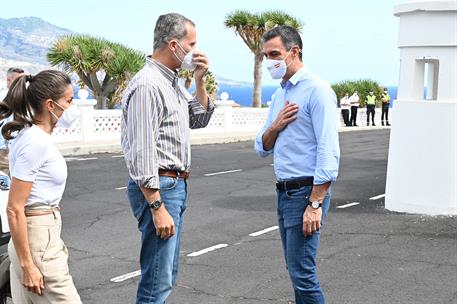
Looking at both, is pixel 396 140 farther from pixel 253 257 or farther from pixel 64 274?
pixel 64 274

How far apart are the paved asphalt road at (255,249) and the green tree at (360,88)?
32.4 metres

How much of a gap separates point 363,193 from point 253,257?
16.6ft

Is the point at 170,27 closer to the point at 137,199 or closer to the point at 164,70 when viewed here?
the point at 164,70

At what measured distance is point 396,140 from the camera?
10.0 meters

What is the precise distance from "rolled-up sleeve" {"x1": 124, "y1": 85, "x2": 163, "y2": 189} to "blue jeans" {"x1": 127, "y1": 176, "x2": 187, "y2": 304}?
15 cm

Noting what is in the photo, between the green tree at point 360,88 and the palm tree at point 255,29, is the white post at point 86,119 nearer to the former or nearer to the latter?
the palm tree at point 255,29

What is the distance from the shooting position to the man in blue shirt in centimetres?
427

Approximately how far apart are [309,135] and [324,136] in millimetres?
135

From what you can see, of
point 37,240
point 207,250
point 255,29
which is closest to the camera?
point 37,240

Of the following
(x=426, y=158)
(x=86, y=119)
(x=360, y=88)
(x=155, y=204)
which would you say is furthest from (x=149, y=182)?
(x=360, y=88)

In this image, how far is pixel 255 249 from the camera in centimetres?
779

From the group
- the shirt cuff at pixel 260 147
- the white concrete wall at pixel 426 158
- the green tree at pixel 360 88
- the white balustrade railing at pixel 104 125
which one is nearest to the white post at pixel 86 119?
the white balustrade railing at pixel 104 125

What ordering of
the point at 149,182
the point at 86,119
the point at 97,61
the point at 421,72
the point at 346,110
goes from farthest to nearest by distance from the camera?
the point at 346,110, the point at 97,61, the point at 86,119, the point at 421,72, the point at 149,182

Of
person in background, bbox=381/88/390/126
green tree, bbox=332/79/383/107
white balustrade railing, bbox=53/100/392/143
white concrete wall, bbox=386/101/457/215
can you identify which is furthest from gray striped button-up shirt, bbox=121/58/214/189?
green tree, bbox=332/79/383/107
